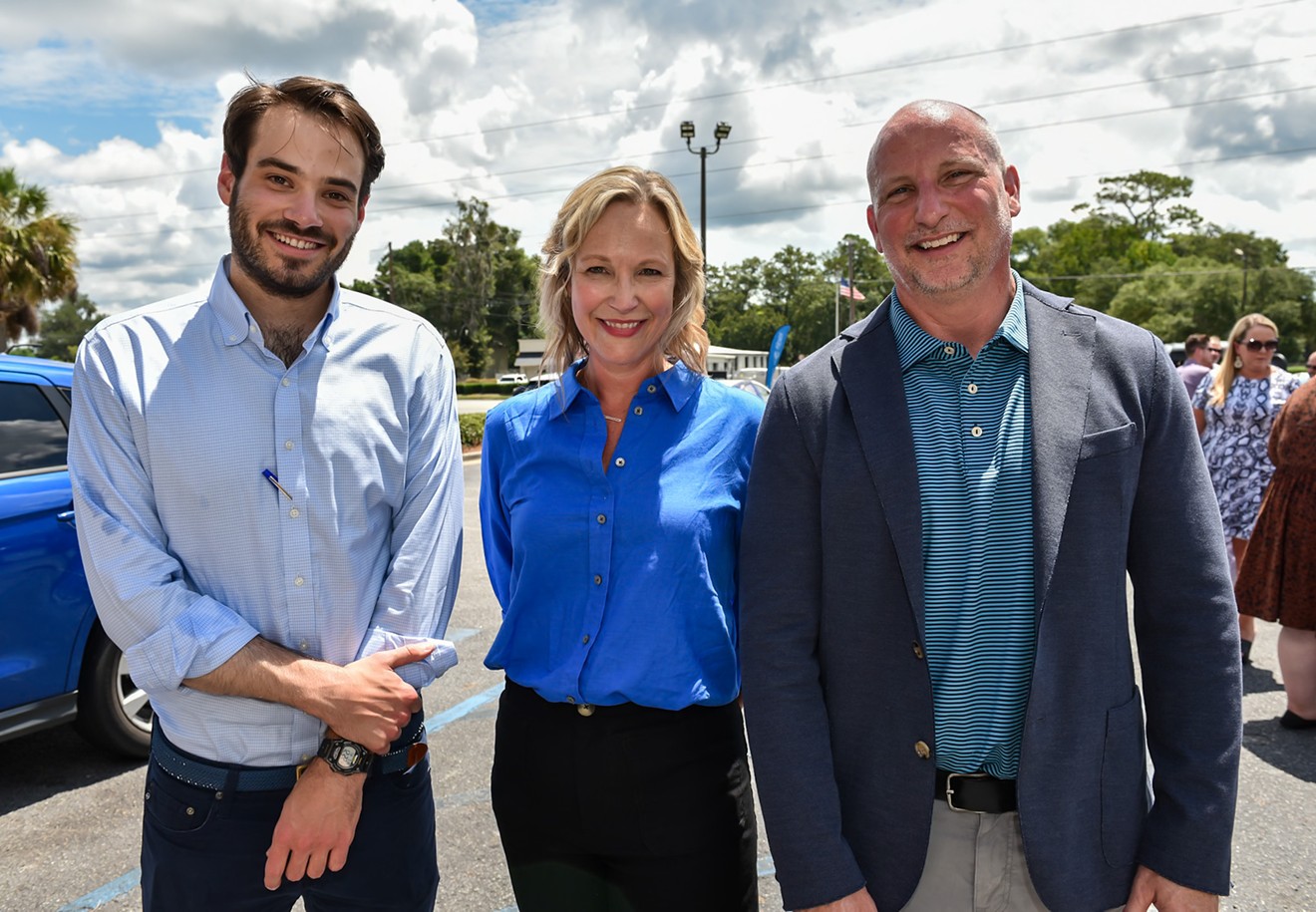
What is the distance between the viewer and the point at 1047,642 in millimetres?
1736

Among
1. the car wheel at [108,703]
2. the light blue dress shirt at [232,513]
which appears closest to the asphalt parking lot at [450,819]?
the car wheel at [108,703]

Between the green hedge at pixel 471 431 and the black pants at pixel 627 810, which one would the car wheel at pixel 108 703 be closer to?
the black pants at pixel 627 810

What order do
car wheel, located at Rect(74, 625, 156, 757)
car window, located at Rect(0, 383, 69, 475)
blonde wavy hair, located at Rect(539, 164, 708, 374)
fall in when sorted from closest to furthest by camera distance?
blonde wavy hair, located at Rect(539, 164, 708, 374) < car window, located at Rect(0, 383, 69, 475) < car wheel, located at Rect(74, 625, 156, 757)

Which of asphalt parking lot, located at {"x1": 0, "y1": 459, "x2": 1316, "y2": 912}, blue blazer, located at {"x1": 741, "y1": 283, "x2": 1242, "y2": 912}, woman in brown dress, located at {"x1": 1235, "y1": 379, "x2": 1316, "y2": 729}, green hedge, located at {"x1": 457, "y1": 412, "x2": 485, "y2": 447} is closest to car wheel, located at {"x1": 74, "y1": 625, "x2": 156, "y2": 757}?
asphalt parking lot, located at {"x1": 0, "y1": 459, "x2": 1316, "y2": 912}

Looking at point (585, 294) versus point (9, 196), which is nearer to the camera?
point (585, 294)

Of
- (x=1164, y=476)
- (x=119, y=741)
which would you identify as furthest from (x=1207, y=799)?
(x=119, y=741)

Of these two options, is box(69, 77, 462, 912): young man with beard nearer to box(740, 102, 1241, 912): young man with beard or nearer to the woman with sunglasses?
box(740, 102, 1241, 912): young man with beard

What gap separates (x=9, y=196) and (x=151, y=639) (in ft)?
94.3

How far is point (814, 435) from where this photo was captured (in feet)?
6.19

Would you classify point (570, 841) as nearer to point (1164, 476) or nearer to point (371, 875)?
point (371, 875)

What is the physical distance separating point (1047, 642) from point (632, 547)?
0.91 metres

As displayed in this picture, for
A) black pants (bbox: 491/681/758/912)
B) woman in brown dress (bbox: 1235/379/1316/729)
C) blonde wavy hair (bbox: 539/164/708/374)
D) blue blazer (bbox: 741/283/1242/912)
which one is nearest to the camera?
blue blazer (bbox: 741/283/1242/912)

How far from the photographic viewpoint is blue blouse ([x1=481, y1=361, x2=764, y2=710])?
2.16m

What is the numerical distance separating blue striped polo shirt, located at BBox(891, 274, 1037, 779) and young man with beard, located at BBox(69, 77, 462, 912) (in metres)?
1.05
